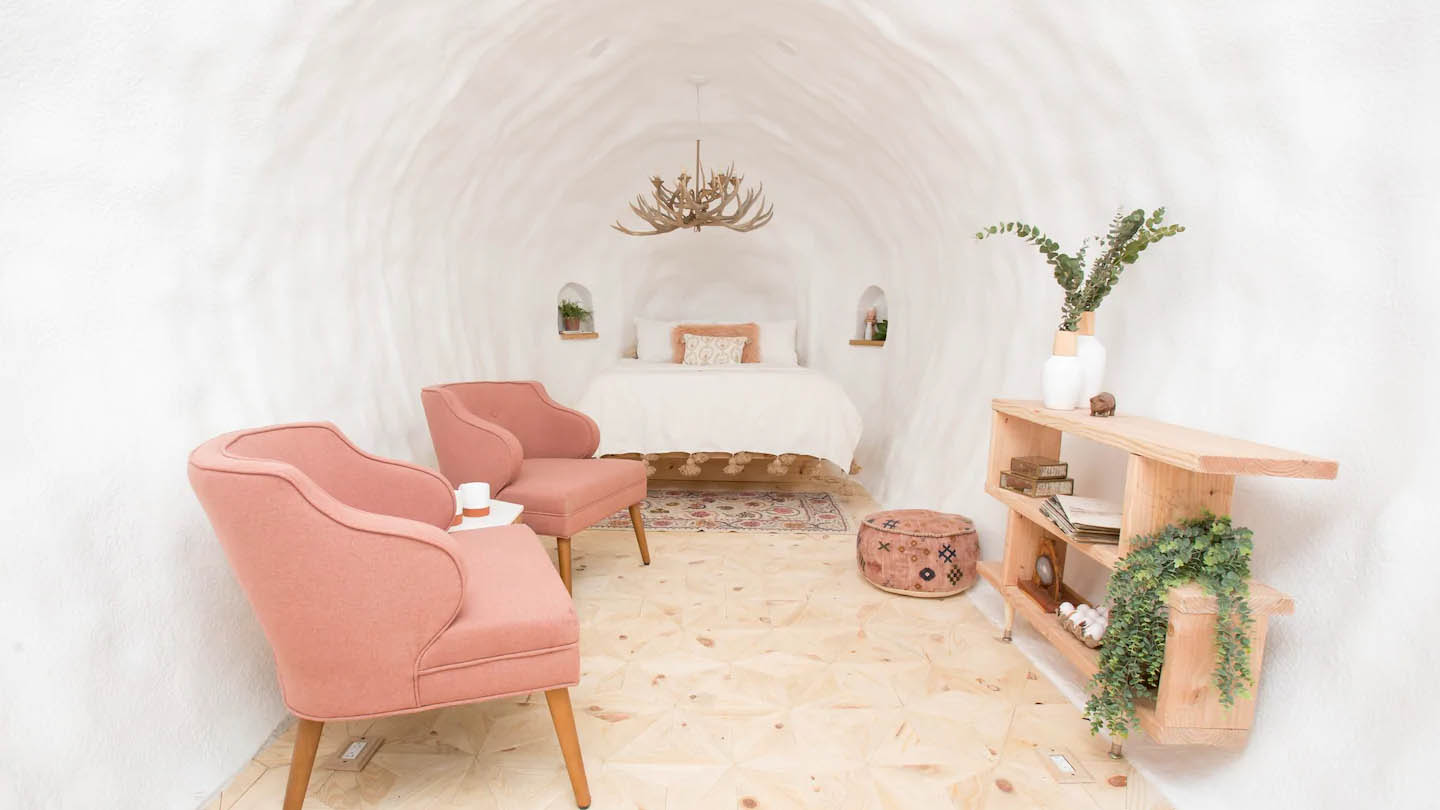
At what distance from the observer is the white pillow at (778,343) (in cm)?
594

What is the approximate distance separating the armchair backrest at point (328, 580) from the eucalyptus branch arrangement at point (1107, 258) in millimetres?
1960

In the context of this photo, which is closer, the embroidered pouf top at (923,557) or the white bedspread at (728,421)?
the embroidered pouf top at (923,557)

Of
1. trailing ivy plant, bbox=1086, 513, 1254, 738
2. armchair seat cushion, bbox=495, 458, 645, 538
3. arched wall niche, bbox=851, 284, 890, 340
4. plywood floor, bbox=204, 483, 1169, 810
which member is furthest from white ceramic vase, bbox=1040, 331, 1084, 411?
arched wall niche, bbox=851, 284, 890, 340

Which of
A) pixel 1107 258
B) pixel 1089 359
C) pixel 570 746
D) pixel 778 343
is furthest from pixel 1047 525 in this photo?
Answer: pixel 778 343

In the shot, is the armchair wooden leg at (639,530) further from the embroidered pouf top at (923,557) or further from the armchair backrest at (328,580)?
the armchair backrest at (328,580)

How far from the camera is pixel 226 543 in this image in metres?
1.49

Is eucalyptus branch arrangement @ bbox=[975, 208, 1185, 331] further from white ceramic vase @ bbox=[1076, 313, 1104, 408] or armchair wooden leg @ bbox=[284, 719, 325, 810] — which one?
armchair wooden leg @ bbox=[284, 719, 325, 810]

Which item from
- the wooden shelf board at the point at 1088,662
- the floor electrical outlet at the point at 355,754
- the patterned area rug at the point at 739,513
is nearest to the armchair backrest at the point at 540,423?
the patterned area rug at the point at 739,513

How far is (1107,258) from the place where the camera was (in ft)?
7.13

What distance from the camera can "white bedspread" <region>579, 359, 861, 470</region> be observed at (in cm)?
442

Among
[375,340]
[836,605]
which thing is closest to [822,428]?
[836,605]

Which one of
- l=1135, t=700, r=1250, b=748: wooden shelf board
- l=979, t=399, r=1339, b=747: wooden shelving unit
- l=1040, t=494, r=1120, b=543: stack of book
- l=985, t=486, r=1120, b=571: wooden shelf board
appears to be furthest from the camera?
l=1040, t=494, r=1120, b=543: stack of book

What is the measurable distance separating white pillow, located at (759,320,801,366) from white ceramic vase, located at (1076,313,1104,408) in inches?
143

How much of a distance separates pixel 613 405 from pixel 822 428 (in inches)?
50.7
